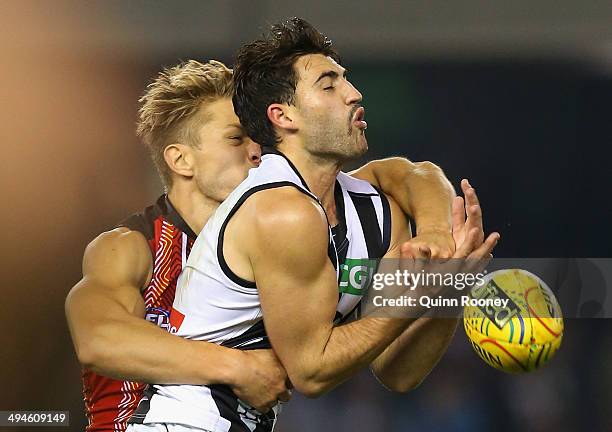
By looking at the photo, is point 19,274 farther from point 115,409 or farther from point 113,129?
point 115,409

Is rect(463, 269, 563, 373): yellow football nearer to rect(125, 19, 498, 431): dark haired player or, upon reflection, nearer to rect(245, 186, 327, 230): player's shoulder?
rect(125, 19, 498, 431): dark haired player

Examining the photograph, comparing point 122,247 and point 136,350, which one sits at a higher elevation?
point 122,247

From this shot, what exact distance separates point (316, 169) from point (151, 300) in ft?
2.81

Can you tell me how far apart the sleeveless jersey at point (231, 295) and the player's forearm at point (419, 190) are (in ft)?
0.55

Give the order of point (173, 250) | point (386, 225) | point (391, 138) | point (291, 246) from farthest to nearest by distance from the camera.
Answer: point (391, 138) < point (173, 250) < point (386, 225) < point (291, 246)

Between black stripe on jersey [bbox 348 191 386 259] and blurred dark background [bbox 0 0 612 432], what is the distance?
8.05ft

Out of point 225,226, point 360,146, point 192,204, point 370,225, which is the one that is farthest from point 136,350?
point 360,146

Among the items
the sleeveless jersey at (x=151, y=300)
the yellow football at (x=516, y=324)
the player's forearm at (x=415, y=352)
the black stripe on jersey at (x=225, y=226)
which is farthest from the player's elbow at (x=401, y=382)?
the sleeveless jersey at (x=151, y=300)

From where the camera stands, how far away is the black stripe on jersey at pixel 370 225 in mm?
3318

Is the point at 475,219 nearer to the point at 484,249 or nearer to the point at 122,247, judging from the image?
the point at 484,249

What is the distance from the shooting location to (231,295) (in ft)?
10.0

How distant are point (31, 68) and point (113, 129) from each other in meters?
0.63

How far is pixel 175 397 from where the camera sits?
320 centimetres

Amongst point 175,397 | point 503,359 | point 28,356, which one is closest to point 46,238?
point 28,356
